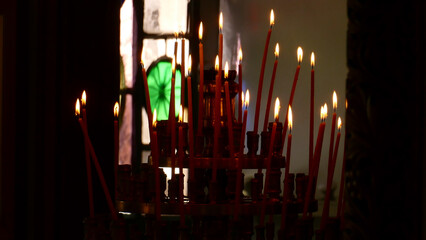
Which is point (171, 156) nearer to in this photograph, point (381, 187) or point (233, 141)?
point (233, 141)

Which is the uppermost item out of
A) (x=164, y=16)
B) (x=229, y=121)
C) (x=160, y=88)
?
(x=164, y=16)

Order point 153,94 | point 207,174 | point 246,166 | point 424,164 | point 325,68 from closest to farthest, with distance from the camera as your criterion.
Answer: point 424,164
point 246,166
point 207,174
point 325,68
point 153,94

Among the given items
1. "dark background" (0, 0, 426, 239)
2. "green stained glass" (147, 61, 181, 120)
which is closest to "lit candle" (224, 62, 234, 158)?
"dark background" (0, 0, 426, 239)

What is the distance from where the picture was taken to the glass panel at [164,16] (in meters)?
2.90

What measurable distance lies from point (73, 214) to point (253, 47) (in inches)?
37.2

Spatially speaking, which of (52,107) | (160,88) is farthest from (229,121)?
(160,88)

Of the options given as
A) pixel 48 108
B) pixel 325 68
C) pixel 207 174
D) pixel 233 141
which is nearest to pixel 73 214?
pixel 48 108

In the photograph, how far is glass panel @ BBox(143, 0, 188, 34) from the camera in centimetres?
290

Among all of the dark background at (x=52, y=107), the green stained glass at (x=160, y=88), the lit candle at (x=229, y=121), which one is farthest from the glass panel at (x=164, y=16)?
the lit candle at (x=229, y=121)

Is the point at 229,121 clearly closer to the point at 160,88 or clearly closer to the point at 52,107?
the point at 52,107

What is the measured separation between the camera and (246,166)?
1.41 meters

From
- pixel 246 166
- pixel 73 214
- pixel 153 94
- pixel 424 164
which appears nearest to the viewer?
pixel 424 164

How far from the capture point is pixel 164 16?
292 centimetres

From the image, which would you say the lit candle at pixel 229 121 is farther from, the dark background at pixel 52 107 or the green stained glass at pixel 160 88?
the green stained glass at pixel 160 88
